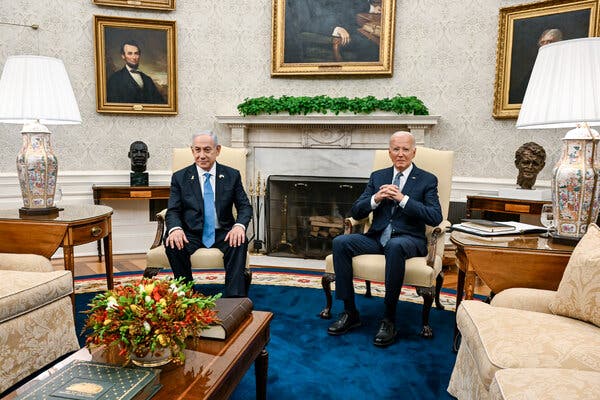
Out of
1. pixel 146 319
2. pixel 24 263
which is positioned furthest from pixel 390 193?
pixel 24 263

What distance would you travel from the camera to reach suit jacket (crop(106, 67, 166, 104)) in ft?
16.3

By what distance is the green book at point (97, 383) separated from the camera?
1.19m

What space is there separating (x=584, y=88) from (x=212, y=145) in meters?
2.19

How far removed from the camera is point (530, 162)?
160 inches

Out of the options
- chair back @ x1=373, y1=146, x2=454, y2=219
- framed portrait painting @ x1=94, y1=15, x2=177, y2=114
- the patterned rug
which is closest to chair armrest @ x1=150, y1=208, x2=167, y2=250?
the patterned rug

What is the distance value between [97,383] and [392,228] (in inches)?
84.2

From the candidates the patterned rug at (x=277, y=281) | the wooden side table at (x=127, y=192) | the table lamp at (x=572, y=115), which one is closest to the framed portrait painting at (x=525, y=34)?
the patterned rug at (x=277, y=281)

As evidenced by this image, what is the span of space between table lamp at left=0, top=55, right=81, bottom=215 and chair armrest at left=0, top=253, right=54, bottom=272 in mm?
376

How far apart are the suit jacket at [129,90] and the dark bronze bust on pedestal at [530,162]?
3745 mm

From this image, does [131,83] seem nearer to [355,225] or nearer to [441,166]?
[355,225]

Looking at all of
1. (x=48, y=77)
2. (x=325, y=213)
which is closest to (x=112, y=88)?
(x=48, y=77)

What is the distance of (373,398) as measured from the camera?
6.90ft

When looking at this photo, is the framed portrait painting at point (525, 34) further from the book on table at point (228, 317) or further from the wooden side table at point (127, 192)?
the book on table at point (228, 317)

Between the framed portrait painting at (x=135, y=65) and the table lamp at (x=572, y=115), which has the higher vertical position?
the framed portrait painting at (x=135, y=65)
